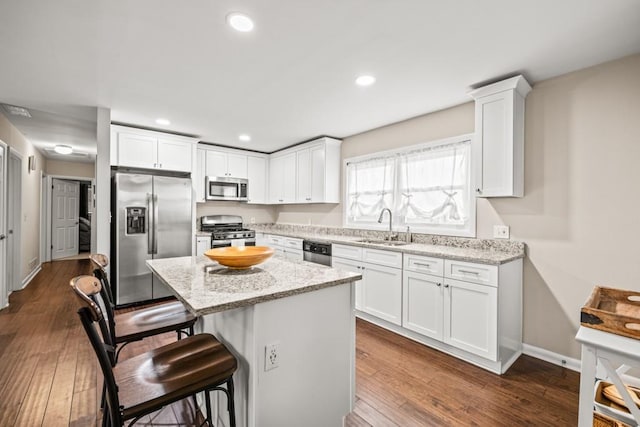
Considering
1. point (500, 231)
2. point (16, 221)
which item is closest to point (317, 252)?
point (500, 231)

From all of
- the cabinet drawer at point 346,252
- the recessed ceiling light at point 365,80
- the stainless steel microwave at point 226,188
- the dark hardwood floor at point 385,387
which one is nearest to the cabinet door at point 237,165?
the stainless steel microwave at point 226,188

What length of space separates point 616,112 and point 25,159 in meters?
7.48

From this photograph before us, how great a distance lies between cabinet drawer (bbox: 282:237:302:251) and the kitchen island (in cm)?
243

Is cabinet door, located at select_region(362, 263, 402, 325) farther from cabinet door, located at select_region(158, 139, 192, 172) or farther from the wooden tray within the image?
cabinet door, located at select_region(158, 139, 192, 172)

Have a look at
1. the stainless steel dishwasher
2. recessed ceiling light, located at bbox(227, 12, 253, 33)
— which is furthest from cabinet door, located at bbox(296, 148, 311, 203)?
recessed ceiling light, located at bbox(227, 12, 253, 33)

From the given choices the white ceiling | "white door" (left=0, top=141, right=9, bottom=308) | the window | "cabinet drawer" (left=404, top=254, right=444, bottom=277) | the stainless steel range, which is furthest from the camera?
the stainless steel range

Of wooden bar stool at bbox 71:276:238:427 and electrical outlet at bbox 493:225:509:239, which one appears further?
electrical outlet at bbox 493:225:509:239

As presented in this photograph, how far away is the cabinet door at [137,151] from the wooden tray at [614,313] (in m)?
4.55

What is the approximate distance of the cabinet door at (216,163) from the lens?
15.9 feet

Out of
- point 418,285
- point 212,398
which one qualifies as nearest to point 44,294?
point 212,398

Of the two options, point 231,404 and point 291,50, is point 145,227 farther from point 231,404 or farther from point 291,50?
point 231,404

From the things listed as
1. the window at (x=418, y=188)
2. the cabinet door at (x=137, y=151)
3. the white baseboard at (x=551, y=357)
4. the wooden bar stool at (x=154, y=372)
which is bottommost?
the white baseboard at (x=551, y=357)

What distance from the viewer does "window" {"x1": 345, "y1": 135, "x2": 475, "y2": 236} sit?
10.1ft

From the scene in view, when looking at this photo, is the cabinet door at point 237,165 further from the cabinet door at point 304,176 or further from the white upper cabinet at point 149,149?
the cabinet door at point 304,176
